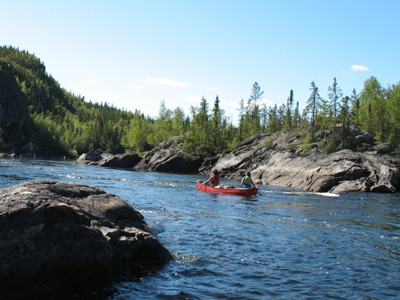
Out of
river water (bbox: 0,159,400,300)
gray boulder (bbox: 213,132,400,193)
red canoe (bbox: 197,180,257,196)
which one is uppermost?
gray boulder (bbox: 213,132,400,193)

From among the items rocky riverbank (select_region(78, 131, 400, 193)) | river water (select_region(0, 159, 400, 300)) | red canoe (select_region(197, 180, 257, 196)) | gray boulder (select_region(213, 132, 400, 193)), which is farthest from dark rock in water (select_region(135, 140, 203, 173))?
river water (select_region(0, 159, 400, 300))

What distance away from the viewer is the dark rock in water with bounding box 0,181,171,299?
763cm

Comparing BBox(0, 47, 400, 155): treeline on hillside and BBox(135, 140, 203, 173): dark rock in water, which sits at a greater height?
BBox(0, 47, 400, 155): treeline on hillside

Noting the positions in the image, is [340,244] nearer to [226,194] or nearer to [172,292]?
[172,292]

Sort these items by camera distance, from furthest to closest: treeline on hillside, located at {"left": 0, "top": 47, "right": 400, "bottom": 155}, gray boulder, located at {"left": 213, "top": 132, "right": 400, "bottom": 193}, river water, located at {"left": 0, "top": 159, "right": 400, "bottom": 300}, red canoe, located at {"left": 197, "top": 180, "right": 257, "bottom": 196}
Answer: treeline on hillside, located at {"left": 0, "top": 47, "right": 400, "bottom": 155} < gray boulder, located at {"left": 213, "top": 132, "right": 400, "bottom": 193} < red canoe, located at {"left": 197, "top": 180, "right": 257, "bottom": 196} < river water, located at {"left": 0, "top": 159, "right": 400, "bottom": 300}

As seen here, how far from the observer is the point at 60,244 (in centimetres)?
834

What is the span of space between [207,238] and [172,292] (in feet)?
Result: 17.6

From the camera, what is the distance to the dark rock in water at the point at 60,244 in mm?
7633

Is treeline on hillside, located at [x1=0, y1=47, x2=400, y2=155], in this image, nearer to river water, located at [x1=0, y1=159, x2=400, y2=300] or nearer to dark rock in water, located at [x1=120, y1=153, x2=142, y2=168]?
dark rock in water, located at [x1=120, y1=153, x2=142, y2=168]

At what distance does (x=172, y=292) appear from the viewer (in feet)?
27.7

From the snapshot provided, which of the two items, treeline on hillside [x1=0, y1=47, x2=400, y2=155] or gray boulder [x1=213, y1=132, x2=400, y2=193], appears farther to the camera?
treeline on hillside [x1=0, y1=47, x2=400, y2=155]

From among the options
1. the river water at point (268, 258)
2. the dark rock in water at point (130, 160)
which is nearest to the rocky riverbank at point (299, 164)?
the dark rock in water at point (130, 160)

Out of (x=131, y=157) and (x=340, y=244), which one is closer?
(x=340, y=244)

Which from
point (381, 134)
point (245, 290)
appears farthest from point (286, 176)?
point (245, 290)
